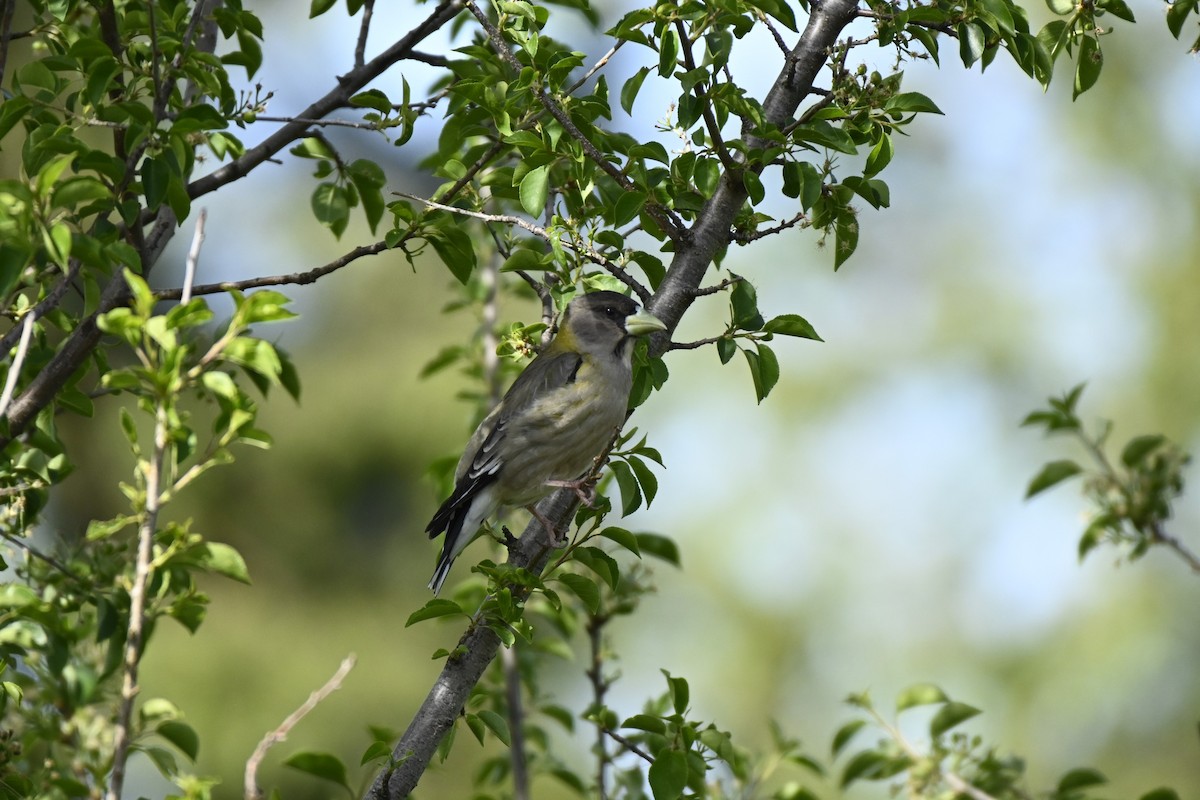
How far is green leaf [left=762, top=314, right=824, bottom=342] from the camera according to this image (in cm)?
317

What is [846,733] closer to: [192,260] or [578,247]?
[578,247]

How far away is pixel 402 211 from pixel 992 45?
63.4 inches

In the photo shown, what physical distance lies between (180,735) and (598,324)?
258 centimetres

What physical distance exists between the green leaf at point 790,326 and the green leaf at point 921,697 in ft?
5.05

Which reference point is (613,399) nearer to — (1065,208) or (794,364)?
(794,364)

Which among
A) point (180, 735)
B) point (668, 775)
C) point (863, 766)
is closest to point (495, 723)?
point (668, 775)

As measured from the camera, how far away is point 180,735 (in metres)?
3.15

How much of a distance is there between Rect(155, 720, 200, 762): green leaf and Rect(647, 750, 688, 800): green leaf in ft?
3.84

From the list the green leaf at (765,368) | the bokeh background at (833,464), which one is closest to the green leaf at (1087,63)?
the green leaf at (765,368)

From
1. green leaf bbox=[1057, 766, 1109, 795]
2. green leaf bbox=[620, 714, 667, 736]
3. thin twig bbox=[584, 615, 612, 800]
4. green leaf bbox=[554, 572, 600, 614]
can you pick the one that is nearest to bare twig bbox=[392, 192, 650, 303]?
green leaf bbox=[554, 572, 600, 614]

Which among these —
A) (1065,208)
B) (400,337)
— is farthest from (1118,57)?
(400,337)

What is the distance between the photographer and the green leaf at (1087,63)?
3176mm

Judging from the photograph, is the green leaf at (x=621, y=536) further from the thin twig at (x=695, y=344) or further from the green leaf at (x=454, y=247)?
the green leaf at (x=454, y=247)

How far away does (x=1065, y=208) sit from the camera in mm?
15891
